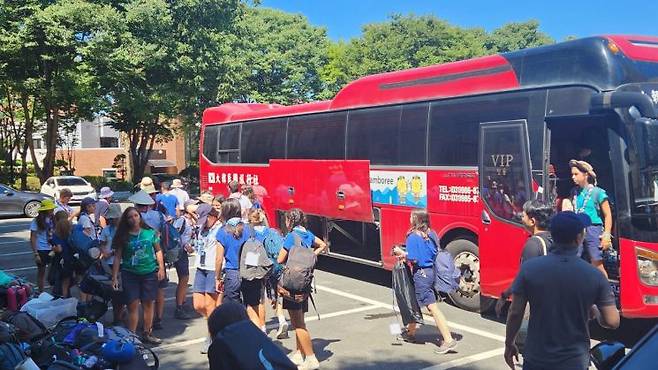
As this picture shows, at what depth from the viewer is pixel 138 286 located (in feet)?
22.3

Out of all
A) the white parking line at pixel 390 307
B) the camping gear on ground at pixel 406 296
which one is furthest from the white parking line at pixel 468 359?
the camping gear on ground at pixel 406 296

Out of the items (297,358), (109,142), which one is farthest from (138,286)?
(109,142)

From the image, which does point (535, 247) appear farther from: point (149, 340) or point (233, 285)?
point (149, 340)

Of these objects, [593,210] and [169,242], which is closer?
[593,210]

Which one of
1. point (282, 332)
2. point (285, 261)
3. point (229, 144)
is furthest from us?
point (229, 144)

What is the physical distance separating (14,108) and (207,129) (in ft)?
81.4

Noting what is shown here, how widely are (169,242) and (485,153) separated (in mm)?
4245

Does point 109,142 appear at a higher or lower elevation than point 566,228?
higher

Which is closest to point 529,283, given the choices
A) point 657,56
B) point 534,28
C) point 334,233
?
point 657,56

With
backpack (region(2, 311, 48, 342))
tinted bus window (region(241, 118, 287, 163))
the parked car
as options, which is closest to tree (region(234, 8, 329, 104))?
the parked car

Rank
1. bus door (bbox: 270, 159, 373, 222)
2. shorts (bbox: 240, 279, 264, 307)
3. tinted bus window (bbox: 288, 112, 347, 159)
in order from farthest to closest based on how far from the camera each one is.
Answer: tinted bus window (bbox: 288, 112, 347, 159), bus door (bbox: 270, 159, 373, 222), shorts (bbox: 240, 279, 264, 307)

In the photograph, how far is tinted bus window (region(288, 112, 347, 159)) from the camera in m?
11.2

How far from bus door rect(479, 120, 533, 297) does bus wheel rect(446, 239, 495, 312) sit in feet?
1.27

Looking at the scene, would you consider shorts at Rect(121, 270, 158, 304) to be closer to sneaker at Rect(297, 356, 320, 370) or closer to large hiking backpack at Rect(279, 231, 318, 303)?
large hiking backpack at Rect(279, 231, 318, 303)
